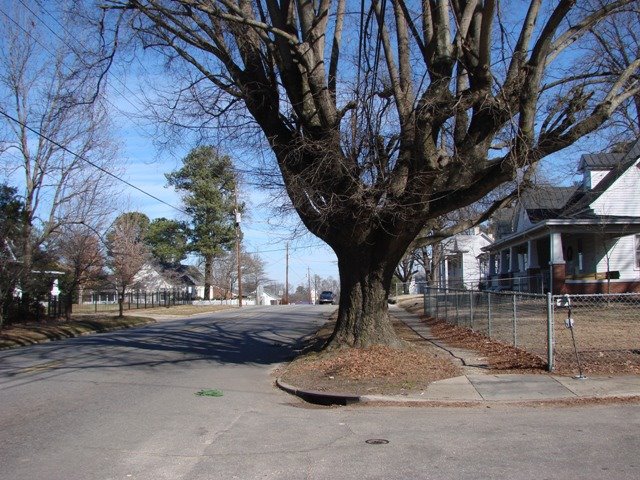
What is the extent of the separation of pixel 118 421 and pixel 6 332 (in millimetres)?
17213

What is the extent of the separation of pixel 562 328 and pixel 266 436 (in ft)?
36.6

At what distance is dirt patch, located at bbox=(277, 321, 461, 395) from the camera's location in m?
10.1

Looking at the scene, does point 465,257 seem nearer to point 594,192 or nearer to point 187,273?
point 594,192

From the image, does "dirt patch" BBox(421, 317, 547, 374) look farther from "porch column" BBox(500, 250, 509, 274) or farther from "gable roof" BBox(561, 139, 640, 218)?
"porch column" BBox(500, 250, 509, 274)

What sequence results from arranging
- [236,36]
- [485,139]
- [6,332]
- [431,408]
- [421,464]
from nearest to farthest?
1. [421,464]
2. [431,408]
3. [485,139]
4. [236,36]
5. [6,332]

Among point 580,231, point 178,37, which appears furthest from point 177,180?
point 178,37

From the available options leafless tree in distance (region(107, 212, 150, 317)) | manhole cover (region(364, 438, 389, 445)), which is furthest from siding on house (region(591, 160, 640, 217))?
leafless tree in distance (region(107, 212, 150, 317))

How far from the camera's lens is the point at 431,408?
8.79 meters

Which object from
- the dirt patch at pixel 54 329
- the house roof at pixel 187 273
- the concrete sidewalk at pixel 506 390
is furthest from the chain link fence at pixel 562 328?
the house roof at pixel 187 273

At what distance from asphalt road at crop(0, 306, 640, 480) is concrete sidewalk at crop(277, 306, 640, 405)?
0.35 metres

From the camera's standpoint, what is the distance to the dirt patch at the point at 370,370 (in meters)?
10.1

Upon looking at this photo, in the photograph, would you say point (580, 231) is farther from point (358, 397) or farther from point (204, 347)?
point (358, 397)

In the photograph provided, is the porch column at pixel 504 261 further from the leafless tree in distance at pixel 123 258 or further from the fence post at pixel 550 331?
Answer: the fence post at pixel 550 331

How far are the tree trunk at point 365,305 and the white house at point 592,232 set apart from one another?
1179cm
